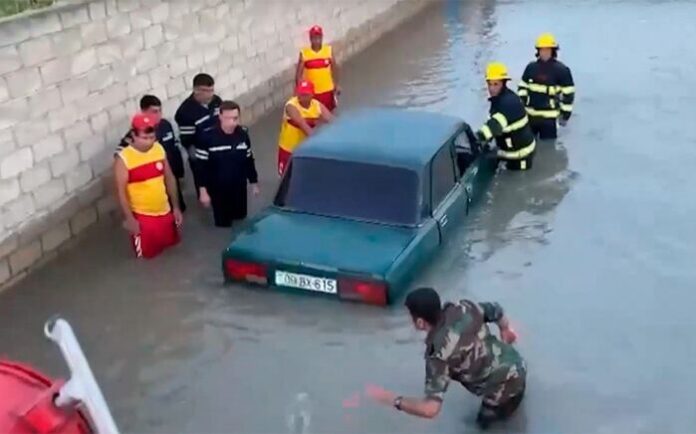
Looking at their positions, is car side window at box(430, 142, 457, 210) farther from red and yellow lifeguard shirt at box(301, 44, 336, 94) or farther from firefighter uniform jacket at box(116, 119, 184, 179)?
red and yellow lifeguard shirt at box(301, 44, 336, 94)

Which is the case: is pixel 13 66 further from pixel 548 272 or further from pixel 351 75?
pixel 351 75

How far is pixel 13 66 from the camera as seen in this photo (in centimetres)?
918

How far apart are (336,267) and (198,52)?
18.2ft

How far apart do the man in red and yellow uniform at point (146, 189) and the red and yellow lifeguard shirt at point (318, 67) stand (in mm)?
3722

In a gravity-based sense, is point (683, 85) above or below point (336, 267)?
below

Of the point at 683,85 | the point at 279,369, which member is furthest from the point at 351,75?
the point at 279,369

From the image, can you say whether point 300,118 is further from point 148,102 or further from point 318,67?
point 318,67

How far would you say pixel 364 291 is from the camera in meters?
8.18

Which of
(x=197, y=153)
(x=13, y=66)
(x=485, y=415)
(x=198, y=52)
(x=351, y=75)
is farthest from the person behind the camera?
(x=351, y=75)

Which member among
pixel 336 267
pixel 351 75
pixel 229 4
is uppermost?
pixel 229 4

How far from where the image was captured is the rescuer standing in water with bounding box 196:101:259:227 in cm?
986

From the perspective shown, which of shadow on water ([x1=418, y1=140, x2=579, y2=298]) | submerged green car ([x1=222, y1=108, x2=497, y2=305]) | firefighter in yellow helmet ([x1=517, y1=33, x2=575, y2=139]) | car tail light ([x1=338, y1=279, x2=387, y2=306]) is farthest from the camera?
firefighter in yellow helmet ([x1=517, y1=33, x2=575, y2=139])

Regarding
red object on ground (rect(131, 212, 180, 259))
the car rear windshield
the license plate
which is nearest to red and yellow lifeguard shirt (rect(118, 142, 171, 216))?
red object on ground (rect(131, 212, 180, 259))

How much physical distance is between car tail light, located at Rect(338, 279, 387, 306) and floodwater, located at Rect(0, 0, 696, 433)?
0.23 meters
